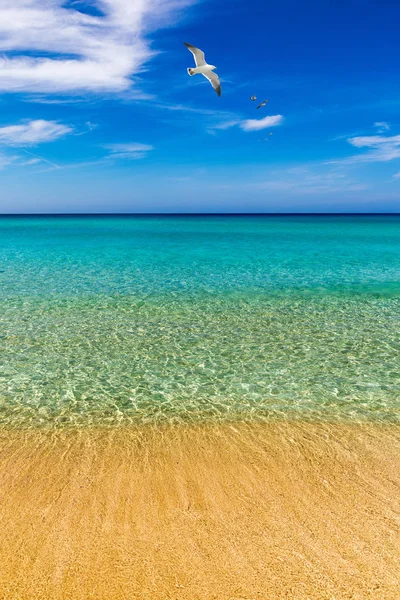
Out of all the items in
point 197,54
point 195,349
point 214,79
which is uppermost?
point 197,54

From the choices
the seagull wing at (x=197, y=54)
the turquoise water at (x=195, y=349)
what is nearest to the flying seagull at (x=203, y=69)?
the seagull wing at (x=197, y=54)

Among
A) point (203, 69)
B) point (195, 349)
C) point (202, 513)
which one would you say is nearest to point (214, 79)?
point (203, 69)

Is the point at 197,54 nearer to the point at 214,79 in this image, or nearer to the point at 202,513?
the point at 214,79

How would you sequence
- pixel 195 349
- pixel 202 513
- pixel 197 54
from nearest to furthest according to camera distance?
pixel 202 513
pixel 195 349
pixel 197 54

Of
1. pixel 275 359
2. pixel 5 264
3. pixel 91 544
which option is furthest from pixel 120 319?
pixel 5 264

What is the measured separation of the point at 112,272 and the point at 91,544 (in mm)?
16832

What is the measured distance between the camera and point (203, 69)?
37.6 feet

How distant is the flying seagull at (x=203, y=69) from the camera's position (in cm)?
1112

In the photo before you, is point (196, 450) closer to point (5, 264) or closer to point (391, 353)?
point (391, 353)

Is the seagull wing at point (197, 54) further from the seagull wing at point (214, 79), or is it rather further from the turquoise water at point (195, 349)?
the turquoise water at point (195, 349)

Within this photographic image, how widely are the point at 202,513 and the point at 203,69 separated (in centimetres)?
1102

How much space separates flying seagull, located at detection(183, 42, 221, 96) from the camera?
11125 millimetres

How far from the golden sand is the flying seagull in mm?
9280

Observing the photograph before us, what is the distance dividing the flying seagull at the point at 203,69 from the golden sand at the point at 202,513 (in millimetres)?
9280
